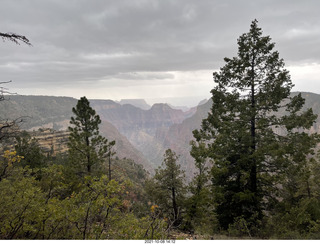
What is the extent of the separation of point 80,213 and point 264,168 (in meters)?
9.75

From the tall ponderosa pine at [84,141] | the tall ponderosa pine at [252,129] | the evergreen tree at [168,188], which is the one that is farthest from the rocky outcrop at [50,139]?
the tall ponderosa pine at [252,129]

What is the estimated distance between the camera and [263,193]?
11258 millimetres

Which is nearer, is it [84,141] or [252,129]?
[252,129]

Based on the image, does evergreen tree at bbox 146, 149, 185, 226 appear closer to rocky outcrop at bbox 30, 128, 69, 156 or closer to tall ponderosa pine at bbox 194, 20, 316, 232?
tall ponderosa pine at bbox 194, 20, 316, 232

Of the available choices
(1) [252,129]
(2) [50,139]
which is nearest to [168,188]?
(1) [252,129]

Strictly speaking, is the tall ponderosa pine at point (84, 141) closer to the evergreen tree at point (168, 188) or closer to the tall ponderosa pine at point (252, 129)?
the evergreen tree at point (168, 188)

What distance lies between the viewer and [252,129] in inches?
429

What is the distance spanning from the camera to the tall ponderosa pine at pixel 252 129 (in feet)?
31.8

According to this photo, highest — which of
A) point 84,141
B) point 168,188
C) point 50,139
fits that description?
point 84,141

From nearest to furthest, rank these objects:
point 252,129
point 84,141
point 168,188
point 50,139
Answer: point 252,129 → point 168,188 → point 84,141 → point 50,139

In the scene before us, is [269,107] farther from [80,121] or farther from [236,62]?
[80,121]

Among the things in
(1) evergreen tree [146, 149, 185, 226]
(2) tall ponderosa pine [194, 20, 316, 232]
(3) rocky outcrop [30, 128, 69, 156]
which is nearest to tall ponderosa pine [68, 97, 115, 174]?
(1) evergreen tree [146, 149, 185, 226]

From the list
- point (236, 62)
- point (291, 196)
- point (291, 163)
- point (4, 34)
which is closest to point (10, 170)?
point (4, 34)

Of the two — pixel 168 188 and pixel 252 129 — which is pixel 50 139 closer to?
pixel 168 188
